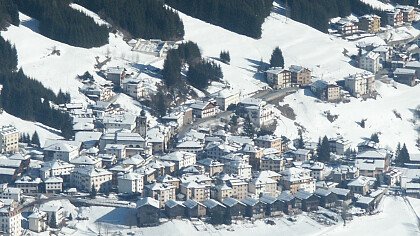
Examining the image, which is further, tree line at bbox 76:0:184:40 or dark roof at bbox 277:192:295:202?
tree line at bbox 76:0:184:40

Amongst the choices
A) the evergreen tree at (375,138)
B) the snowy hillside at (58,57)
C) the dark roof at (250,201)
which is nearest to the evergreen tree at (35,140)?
the snowy hillside at (58,57)

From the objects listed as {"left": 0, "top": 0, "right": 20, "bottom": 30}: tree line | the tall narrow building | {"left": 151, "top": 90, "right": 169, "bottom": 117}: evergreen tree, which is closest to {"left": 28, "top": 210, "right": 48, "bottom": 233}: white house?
the tall narrow building

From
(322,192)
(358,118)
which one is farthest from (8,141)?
(358,118)

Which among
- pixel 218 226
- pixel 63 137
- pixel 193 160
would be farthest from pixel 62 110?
pixel 218 226

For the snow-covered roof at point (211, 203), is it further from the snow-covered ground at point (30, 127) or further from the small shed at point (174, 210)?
the snow-covered ground at point (30, 127)

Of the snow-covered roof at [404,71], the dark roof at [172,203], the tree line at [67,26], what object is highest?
the tree line at [67,26]

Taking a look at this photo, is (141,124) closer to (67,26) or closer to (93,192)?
(93,192)

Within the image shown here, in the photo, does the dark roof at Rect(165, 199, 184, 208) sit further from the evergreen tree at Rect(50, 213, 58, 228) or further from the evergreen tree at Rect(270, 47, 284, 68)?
the evergreen tree at Rect(270, 47, 284, 68)
